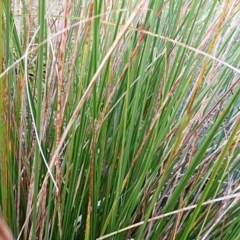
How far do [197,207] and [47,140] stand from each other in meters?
0.32

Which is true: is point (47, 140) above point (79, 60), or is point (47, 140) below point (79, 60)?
below

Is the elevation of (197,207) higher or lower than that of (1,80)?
lower

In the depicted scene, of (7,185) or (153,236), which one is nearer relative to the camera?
(7,185)

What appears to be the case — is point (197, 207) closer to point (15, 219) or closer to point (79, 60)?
point (15, 219)

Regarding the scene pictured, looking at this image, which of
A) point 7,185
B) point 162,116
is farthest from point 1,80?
point 162,116

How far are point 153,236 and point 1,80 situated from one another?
0.33 meters

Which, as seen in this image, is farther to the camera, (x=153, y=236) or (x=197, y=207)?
(x=153, y=236)

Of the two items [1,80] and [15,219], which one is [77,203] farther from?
[1,80]

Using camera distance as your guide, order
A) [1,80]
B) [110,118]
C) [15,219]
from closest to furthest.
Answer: [1,80], [15,219], [110,118]

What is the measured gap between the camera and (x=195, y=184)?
61cm

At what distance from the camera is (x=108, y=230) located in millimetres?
563

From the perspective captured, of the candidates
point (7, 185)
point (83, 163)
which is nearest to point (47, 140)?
point (83, 163)

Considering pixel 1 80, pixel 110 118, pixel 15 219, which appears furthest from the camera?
pixel 110 118

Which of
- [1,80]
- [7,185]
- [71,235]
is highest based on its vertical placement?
[1,80]
